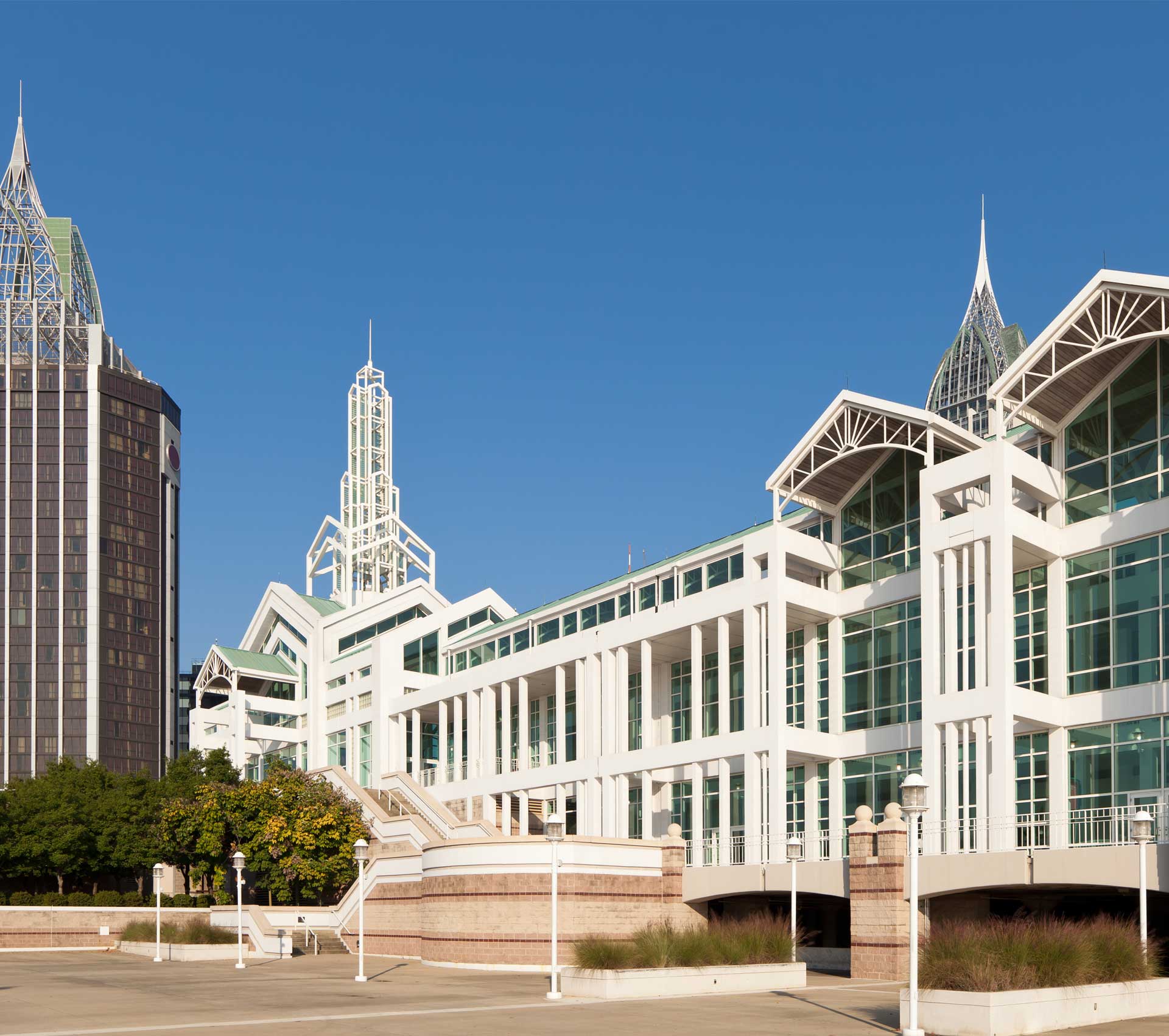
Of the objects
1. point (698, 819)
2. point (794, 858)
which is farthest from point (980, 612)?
point (698, 819)

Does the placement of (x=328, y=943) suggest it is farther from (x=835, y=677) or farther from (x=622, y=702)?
(x=835, y=677)

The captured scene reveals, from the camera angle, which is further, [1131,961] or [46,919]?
[46,919]

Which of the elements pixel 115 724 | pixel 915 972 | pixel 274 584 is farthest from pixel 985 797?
pixel 115 724

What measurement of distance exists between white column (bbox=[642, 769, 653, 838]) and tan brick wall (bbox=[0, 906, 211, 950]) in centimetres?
1946

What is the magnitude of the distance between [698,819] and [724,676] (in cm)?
526

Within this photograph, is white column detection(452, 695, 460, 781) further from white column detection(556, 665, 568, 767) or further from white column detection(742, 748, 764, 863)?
white column detection(742, 748, 764, 863)

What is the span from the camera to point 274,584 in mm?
81250

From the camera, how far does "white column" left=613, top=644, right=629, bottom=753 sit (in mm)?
54781

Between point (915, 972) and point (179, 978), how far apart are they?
940 inches

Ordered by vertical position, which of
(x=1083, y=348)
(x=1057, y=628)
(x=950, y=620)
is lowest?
(x=1057, y=628)

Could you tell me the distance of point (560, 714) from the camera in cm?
5734

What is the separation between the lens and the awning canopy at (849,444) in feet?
142

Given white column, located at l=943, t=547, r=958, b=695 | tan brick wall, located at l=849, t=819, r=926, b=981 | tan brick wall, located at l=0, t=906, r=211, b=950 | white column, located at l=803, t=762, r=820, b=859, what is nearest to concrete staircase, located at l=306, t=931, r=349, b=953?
tan brick wall, located at l=0, t=906, r=211, b=950

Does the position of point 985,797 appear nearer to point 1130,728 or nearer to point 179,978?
point 1130,728
